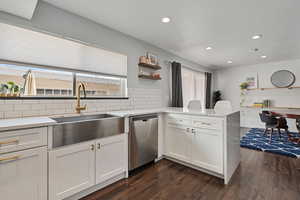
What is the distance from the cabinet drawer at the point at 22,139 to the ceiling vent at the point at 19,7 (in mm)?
1311

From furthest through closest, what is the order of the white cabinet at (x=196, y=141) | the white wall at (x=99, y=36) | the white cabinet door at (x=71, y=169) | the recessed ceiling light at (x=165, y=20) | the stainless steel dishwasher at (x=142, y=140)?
the recessed ceiling light at (x=165, y=20) → the stainless steel dishwasher at (x=142, y=140) → the white cabinet at (x=196, y=141) → the white wall at (x=99, y=36) → the white cabinet door at (x=71, y=169)

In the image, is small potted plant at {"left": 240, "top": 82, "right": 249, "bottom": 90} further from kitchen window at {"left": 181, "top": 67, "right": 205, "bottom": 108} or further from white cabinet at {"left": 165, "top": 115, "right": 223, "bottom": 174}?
white cabinet at {"left": 165, "top": 115, "right": 223, "bottom": 174}

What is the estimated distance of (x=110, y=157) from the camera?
6.06 ft

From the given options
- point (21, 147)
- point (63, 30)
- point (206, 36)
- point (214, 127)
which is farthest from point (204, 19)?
point (21, 147)

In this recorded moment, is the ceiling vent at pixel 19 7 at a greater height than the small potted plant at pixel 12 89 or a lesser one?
greater

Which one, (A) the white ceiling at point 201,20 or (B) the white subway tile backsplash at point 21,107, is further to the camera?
(A) the white ceiling at point 201,20

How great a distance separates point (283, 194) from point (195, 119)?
4.37 feet

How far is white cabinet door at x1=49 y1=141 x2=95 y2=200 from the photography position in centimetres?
138

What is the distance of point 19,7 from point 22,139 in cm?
140

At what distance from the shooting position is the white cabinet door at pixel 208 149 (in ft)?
6.52

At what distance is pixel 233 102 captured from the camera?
5.89m

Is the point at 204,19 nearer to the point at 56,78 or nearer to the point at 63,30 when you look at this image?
the point at 63,30

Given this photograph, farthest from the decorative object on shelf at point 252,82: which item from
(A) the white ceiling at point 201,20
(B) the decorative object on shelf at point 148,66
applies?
(B) the decorative object on shelf at point 148,66

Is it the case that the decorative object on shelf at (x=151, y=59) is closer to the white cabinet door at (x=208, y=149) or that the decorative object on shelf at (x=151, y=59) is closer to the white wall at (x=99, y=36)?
the white wall at (x=99, y=36)
